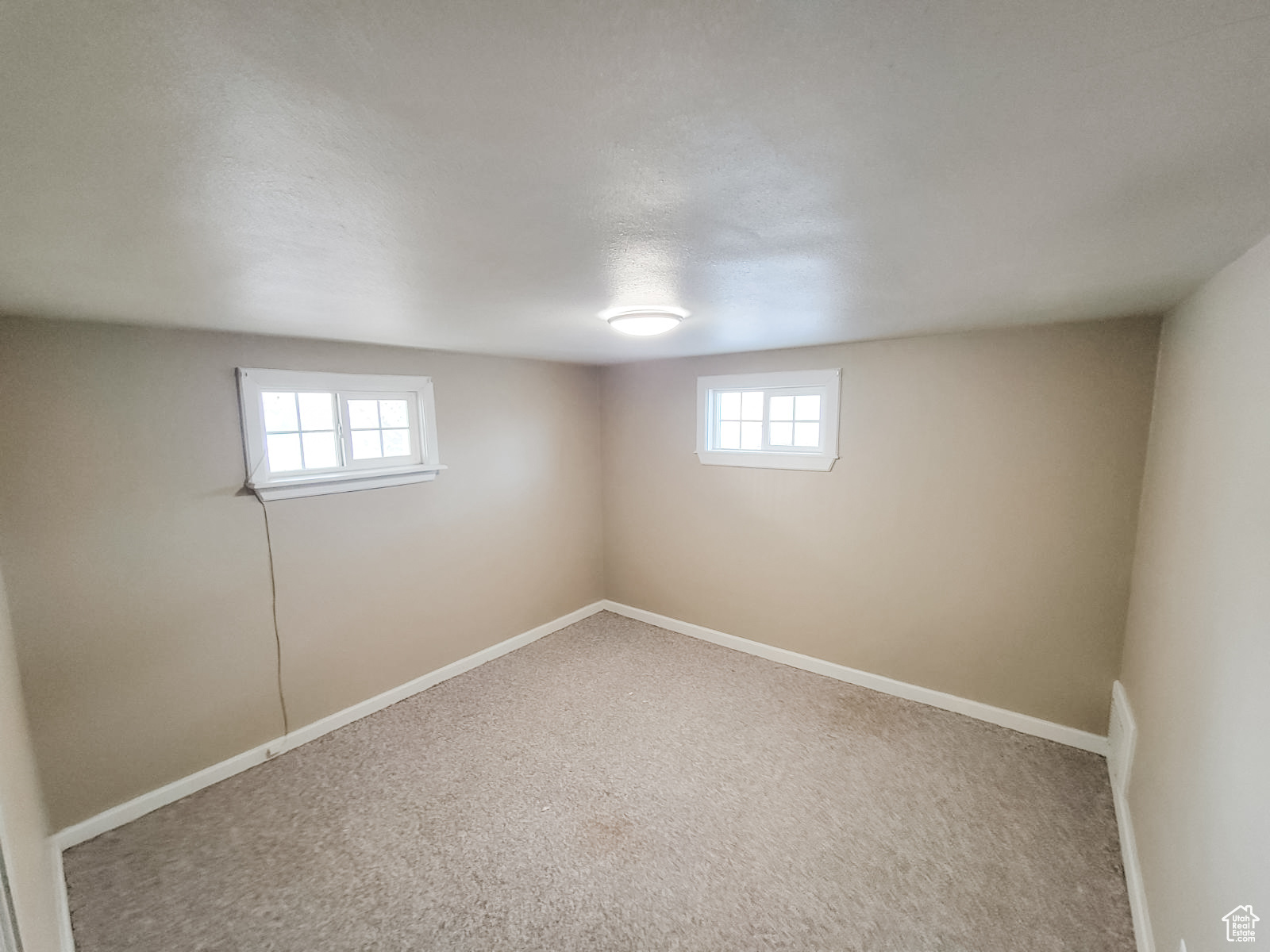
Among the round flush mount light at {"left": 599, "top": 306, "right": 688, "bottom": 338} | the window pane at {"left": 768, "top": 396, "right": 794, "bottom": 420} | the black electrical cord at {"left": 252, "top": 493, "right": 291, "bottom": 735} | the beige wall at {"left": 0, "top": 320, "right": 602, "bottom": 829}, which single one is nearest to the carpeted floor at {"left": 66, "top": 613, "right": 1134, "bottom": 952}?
the black electrical cord at {"left": 252, "top": 493, "right": 291, "bottom": 735}

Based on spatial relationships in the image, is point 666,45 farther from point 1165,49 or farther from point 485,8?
point 1165,49

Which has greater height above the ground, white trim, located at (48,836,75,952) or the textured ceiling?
the textured ceiling

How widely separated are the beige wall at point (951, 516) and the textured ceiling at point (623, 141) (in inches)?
43.3

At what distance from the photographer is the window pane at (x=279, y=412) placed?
8.36 feet

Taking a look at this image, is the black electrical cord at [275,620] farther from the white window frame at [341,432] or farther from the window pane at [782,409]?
the window pane at [782,409]

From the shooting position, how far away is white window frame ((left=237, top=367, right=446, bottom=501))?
2443 millimetres

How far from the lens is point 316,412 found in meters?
2.75

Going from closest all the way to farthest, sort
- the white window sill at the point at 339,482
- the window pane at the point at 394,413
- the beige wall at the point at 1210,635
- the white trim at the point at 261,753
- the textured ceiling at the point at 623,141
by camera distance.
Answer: the textured ceiling at the point at 623,141
the beige wall at the point at 1210,635
the white trim at the point at 261,753
the white window sill at the point at 339,482
the window pane at the point at 394,413

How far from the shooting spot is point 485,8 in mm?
492

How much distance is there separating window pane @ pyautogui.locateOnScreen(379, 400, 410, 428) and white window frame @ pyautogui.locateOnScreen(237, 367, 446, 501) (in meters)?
0.03

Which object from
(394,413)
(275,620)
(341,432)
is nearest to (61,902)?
(275,620)

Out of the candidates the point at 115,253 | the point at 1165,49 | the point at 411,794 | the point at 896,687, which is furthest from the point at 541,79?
the point at 896,687

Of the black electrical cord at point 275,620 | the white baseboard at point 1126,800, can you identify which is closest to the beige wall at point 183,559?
the black electrical cord at point 275,620

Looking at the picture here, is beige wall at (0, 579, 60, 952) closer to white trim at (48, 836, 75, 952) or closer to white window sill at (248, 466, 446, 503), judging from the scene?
white trim at (48, 836, 75, 952)
